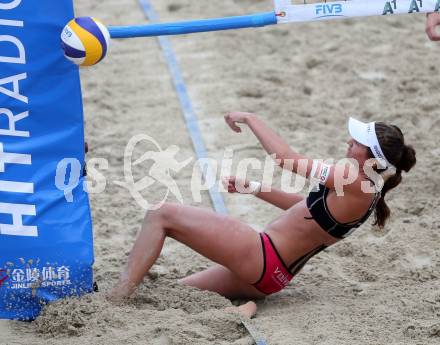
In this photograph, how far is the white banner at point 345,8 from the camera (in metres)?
4.97

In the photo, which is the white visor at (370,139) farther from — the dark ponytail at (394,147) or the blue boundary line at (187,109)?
the blue boundary line at (187,109)

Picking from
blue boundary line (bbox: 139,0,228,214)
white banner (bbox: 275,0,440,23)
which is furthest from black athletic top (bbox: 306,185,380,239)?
blue boundary line (bbox: 139,0,228,214)

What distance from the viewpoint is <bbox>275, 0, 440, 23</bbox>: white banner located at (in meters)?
4.97

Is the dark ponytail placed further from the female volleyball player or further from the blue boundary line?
the blue boundary line

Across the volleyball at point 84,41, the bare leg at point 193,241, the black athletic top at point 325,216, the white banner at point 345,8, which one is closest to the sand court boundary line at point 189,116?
the bare leg at point 193,241

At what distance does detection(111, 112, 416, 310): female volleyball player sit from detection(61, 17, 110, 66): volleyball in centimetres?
79

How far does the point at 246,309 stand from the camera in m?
4.82

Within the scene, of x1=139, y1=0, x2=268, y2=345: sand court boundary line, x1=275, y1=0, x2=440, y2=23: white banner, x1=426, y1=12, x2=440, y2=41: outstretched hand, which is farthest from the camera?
x1=426, y1=12, x2=440, y2=41: outstretched hand

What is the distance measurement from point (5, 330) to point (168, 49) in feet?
14.4

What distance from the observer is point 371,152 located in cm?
480

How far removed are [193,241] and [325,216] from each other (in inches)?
27.8

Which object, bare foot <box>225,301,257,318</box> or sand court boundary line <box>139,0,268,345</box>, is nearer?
sand court boundary line <box>139,0,268,345</box>

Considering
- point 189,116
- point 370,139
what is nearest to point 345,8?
point 370,139

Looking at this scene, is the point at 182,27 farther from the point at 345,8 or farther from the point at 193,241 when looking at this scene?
the point at 193,241
